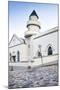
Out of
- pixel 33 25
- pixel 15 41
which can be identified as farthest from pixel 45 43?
pixel 15 41

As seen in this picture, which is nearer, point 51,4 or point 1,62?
point 1,62

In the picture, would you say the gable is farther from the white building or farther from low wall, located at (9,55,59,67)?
low wall, located at (9,55,59,67)

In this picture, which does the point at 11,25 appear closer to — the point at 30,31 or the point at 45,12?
the point at 30,31

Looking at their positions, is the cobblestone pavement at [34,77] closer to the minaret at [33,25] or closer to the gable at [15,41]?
the gable at [15,41]

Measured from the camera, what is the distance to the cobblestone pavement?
90.6 inches

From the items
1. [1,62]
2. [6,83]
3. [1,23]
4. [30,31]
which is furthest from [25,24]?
[6,83]

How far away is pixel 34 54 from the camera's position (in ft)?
7.78

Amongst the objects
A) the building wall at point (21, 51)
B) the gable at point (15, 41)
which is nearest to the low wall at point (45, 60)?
the building wall at point (21, 51)

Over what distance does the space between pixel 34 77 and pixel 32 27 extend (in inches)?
22.0

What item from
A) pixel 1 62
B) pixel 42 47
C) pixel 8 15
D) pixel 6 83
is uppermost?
pixel 8 15

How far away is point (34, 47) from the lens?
93.4 inches

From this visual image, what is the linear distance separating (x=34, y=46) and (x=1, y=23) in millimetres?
445

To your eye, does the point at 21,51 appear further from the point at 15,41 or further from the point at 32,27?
the point at 32,27

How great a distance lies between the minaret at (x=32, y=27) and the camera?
236cm
